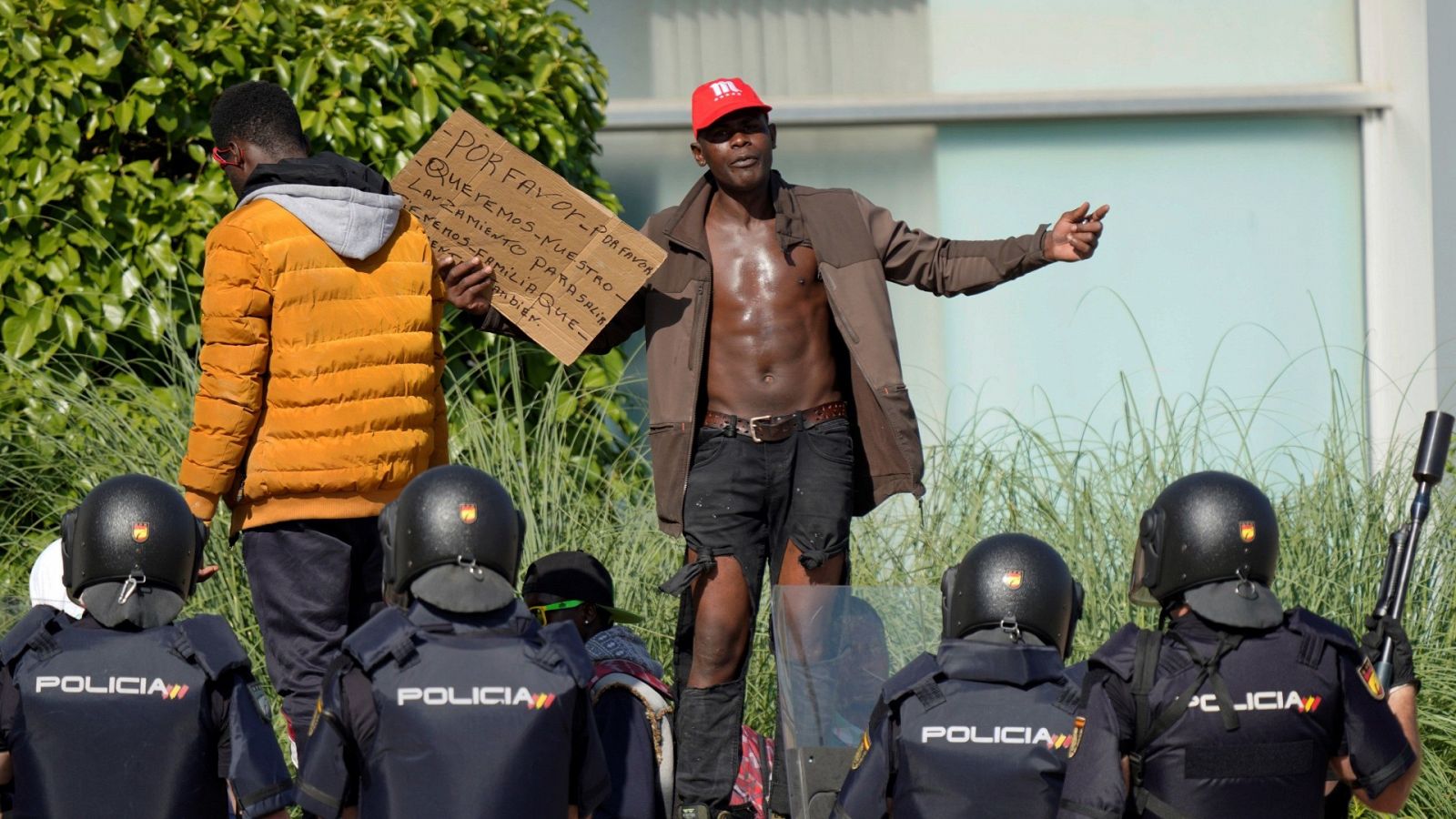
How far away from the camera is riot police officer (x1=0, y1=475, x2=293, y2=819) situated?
402 cm

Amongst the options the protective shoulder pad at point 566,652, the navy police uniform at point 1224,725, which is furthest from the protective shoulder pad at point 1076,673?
the protective shoulder pad at point 566,652

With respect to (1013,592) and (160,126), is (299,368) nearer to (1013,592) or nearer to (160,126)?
(1013,592)

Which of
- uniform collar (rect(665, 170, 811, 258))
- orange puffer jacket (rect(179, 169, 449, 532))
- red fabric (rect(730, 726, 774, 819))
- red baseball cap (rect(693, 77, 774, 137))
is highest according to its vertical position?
red baseball cap (rect(693, 77, 774, 137))

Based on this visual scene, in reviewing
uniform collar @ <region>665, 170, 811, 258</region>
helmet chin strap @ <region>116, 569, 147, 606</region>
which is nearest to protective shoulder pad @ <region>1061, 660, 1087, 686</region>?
uniform collar @ <region>665, 170, 811, 258</region>

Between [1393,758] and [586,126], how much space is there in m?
4.91

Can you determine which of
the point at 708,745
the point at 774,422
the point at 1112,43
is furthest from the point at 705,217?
the point at 1112,43

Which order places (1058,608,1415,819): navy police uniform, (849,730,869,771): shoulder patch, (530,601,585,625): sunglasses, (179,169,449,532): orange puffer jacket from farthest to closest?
(530,601,585,625): sunglasses → (179,169,449,532): orange puffer jacket → (849,730,869,771): shoulder patch → (1058,608,1415,819): navy police uniform

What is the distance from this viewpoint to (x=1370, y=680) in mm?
3953

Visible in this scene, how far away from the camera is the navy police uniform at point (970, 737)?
4.07 meters

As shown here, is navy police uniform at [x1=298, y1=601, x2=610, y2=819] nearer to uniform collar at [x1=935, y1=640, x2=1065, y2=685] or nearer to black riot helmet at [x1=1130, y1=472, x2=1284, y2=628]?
uniform collar at [x1=935, y1=640, x2=1065, y2=685]

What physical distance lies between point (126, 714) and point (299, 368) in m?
1.10

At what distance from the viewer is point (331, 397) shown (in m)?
4.87

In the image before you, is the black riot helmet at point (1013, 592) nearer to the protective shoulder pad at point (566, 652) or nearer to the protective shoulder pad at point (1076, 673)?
the protective shoulder pad at point (1076, 673)

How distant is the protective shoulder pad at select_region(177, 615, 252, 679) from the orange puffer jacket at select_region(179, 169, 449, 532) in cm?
72
